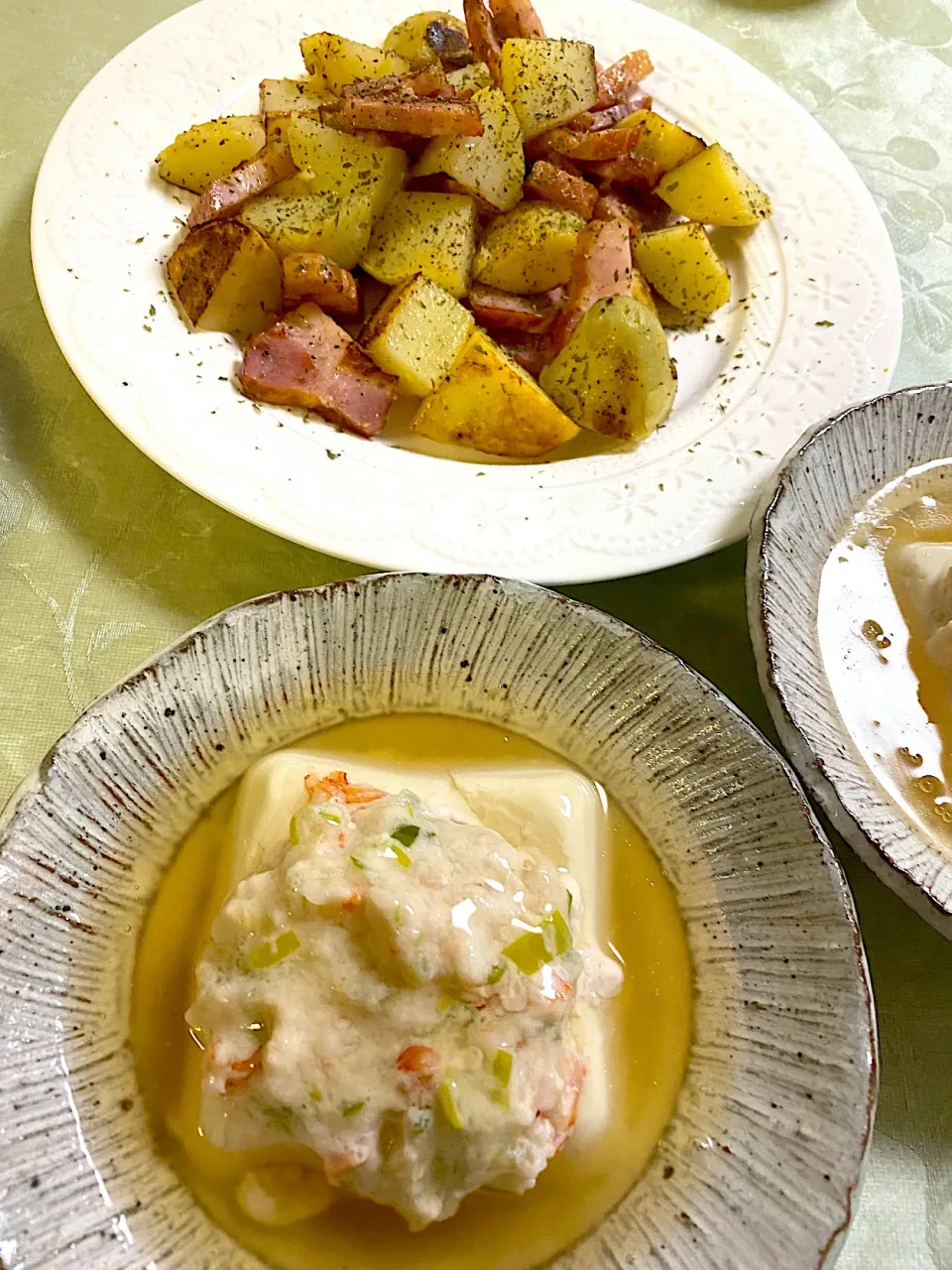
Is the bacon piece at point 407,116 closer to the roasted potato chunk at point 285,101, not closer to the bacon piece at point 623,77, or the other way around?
the roasted potato chunk at point 285,101

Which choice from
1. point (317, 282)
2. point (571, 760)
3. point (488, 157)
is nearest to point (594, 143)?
point (488, 157)

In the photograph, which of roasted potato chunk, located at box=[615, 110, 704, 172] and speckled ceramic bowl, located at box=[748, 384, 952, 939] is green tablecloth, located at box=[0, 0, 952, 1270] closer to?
speckled ceramic bowl, located at box=[748, 384, 952, 939]

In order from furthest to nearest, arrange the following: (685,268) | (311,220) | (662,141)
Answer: (662,141)
(685,268)
(311,220)

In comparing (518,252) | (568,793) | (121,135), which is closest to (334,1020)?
(568,793)

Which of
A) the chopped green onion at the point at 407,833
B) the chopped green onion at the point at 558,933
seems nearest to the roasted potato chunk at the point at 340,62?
the chopped green onion at the point at 407,833

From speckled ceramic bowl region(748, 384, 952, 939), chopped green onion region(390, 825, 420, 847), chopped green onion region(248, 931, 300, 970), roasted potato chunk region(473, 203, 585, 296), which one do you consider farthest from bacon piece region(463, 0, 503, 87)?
chopped green onion region(248, 931, 300, 970)

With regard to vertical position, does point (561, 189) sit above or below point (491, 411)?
above

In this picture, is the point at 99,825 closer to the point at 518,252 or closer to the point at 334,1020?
the point at 334,1020

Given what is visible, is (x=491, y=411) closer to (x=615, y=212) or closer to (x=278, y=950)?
(x=615, y=212)
